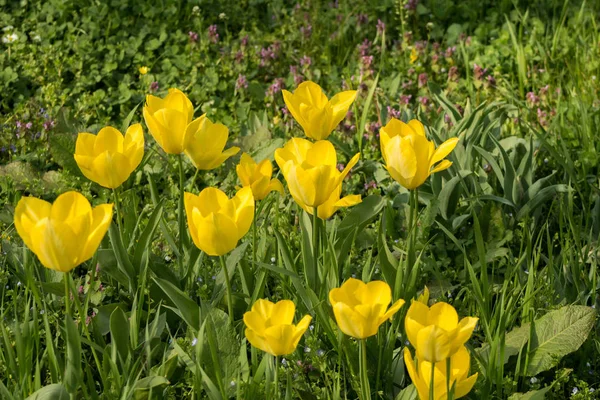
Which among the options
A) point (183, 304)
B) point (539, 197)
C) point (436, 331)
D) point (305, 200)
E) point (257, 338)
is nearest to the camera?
point (436, 331)

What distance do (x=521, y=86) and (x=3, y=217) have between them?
216cm

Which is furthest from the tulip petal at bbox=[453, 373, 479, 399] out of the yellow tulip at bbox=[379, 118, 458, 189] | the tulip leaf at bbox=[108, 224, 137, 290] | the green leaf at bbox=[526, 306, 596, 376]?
the tulip leaf at bbox=[108, 224, 137, 290]

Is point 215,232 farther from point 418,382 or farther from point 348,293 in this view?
point 418,382

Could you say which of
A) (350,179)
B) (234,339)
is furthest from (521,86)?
(234,339)

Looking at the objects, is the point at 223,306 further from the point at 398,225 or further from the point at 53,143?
the point at 53,143

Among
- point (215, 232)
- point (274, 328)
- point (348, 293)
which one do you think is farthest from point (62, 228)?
point (348, 293)

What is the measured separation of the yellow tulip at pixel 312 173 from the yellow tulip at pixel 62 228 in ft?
Answer: 1.13

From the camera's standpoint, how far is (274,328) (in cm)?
137

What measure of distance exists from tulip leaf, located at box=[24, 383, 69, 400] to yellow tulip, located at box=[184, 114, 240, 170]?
55cm

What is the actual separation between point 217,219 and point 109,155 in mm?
338

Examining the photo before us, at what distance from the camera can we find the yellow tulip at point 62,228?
1.38 m

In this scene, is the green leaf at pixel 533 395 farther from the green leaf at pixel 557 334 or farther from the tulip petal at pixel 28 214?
the tulip petal at pixel 28 214

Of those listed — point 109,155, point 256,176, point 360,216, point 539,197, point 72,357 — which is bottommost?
point 539,197

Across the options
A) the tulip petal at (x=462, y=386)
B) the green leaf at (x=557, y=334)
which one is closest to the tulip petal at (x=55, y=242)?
the tulip petal at (x=462, y=386)
